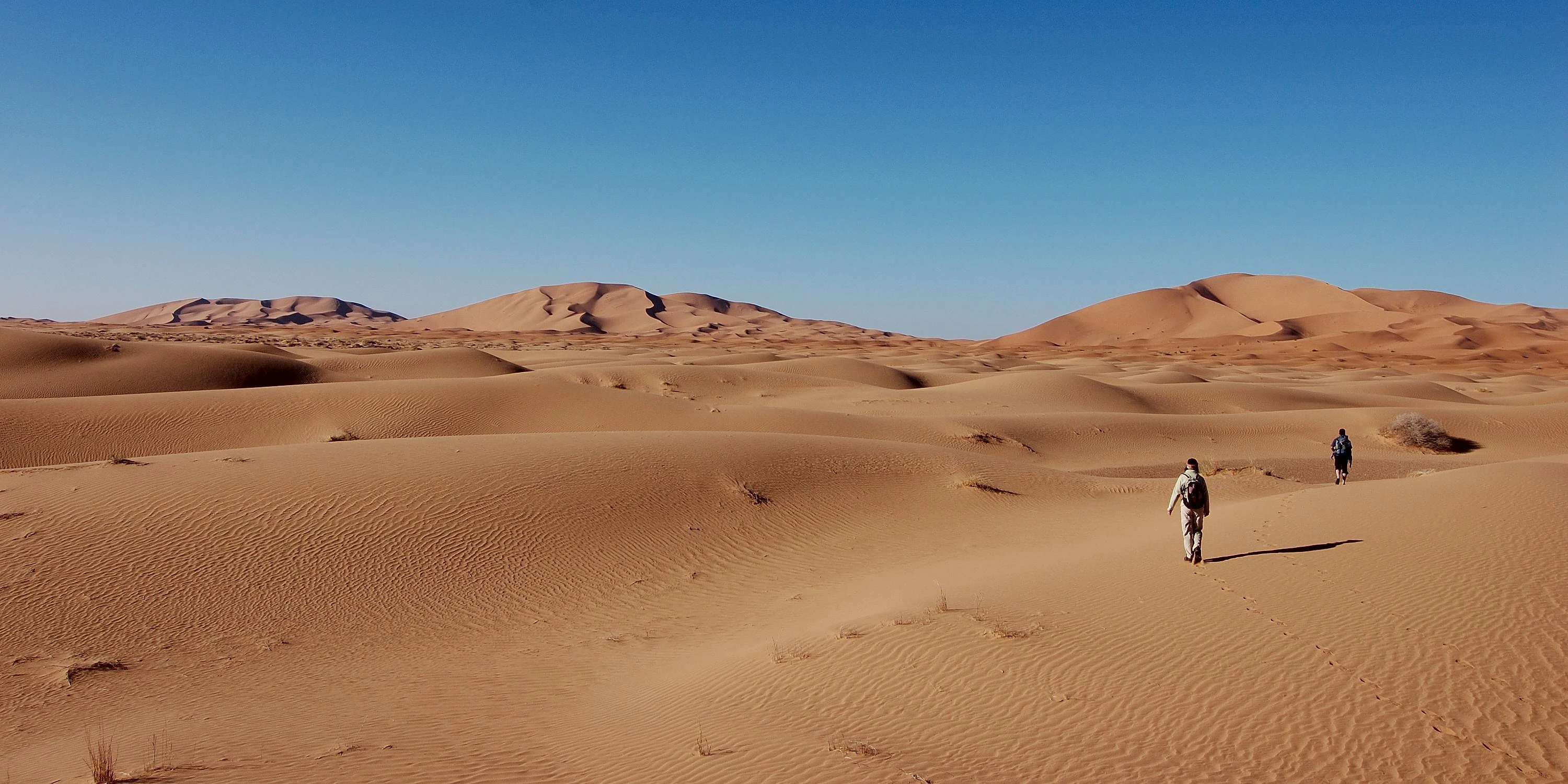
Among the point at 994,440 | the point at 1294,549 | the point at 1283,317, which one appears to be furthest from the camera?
the point at 1283,317

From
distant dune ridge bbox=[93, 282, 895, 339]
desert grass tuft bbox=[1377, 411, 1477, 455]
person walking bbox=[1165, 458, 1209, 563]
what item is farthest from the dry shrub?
distant dune ridge bbox=[93, 282, 895, 339]

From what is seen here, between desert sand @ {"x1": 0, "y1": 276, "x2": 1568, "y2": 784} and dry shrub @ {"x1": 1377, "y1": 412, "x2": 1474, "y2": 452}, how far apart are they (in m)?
1.28

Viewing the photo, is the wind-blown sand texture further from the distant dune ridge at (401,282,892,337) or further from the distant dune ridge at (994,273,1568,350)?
the distant dune ridge at (401,282,892,337)

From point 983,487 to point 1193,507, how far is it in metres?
7.60

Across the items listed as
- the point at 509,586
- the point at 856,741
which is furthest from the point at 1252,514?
the point at 509,586

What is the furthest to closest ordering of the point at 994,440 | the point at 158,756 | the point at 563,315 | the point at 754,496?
the point at 563,315 < the point at 994,440 < the point at 754,496 < the point at 158,756

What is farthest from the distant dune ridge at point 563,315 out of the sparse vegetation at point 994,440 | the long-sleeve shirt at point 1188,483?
the long-sleeve shirt at point 1188,483

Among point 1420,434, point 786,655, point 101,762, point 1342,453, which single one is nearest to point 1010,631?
point 786,655

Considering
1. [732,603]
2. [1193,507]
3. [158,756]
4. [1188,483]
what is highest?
[1188,483]

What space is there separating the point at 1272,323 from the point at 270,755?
109 metres

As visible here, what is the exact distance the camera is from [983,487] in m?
17.1

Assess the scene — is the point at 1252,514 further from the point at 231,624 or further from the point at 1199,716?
the point at 231,624

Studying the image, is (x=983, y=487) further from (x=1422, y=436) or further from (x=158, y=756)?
(x=1422, y=436)

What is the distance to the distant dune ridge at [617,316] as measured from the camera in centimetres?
14462
